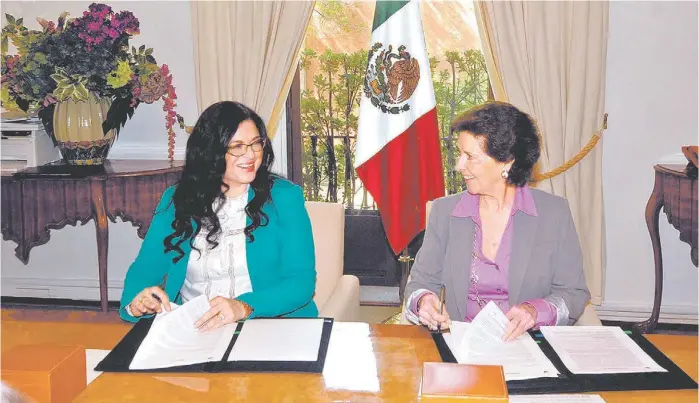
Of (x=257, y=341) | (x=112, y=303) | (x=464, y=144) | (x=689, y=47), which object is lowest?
(x=112, y=303)

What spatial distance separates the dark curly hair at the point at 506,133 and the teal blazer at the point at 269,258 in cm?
59

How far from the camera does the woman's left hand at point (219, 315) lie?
201 cm

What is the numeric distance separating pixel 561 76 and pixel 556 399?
256 cm

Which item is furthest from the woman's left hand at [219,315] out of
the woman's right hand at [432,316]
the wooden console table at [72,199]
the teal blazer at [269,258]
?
the wooden console table at [72,199]

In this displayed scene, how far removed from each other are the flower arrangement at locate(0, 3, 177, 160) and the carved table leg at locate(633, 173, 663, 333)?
233 cm

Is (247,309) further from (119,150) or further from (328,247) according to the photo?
(119,150)

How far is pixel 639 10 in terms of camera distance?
3.92 metres

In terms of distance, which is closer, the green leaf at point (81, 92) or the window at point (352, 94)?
the green leaf at point (81, 92)

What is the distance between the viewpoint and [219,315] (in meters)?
2.06

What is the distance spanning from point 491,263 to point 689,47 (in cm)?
212

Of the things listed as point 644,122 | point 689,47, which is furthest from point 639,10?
point 644,122

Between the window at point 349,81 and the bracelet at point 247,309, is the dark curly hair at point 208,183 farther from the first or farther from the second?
the window at point 349,81

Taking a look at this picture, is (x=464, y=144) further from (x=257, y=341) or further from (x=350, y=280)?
(x=257, y=341)

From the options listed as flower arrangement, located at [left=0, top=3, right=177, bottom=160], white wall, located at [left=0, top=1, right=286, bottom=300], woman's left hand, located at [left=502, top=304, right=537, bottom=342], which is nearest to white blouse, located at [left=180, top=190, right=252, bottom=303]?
woman's left hand, located at [left=502, top=304, right=537, bottom=342]
